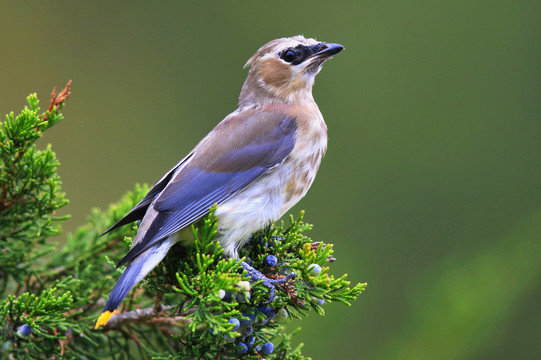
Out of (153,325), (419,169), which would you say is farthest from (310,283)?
(419,169)

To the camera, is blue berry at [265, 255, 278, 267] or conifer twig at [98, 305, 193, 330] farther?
conifer twig at [98, 305, 193, 330]

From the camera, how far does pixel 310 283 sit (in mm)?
2463

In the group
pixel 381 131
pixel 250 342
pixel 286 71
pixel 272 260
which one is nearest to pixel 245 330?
pixel 250 342

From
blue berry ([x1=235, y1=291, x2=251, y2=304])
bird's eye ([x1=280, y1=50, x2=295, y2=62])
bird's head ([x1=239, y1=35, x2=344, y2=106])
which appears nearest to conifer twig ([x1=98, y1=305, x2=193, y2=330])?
blue berry ([x1=235, y1=291, x2=251, y2=304])

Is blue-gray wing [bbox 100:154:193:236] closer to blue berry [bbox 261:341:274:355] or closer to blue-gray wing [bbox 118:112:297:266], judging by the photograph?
blue-gray wing [bbox 118:112:297:266]

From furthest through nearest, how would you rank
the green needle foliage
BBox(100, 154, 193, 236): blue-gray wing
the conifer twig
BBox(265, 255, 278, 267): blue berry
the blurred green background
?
the blurred green background, BBox(100, 154, 193, 236): blue-gray wing, the conifer twig, BBox(265, 255, 278, 267): blue berry, the green needle foliage

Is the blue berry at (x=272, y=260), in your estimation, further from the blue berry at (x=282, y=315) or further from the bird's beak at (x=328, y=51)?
the bird's beak at (x=328, y=51)

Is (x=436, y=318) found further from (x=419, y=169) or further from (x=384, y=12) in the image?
(x=384, y=12)

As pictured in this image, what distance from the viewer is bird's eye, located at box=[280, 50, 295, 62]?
11.8 feet

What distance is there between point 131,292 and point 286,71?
139cm

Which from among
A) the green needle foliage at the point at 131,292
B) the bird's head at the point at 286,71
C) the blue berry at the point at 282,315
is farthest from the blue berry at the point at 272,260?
the bird's head at the point at 286,71

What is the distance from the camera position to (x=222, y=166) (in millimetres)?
3086

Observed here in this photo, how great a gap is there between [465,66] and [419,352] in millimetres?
3154

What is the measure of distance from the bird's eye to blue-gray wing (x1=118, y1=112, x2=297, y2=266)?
0.35 metres
